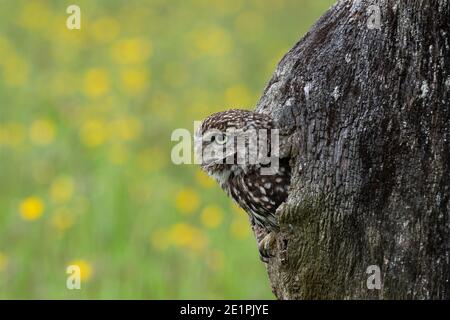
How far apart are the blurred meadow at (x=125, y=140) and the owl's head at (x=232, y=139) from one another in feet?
12.0

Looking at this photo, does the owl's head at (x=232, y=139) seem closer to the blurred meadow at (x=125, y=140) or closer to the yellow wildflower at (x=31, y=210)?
the blurred meadow at (x=125, y=140)

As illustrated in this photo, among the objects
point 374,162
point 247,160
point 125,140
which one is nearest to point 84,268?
point 125,140

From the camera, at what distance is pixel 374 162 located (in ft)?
13.0

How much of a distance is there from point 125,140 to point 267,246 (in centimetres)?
598

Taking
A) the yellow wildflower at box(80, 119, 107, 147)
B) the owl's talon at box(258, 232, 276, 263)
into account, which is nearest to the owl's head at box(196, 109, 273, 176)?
the owl's talon at box(258, 232, 276, 263)

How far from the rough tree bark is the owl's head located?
Result: 0.44 feet

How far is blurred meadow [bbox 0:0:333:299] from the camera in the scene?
26.8 feet

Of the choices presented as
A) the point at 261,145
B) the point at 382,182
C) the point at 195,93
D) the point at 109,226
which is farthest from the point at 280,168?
the point at 195,93

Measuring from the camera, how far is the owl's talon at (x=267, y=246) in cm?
441

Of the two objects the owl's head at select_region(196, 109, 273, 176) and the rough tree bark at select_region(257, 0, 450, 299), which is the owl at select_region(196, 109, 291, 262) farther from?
the rough tree bark at select_region(257, 0, 450, 299)

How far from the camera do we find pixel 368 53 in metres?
4.11

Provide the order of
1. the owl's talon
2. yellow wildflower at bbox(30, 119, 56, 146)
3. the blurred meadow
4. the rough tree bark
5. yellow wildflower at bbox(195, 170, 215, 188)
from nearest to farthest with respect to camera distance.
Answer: the rough tree bark, the owl's talon, the blurred meadow, yellow wildflower at bbox(195, 170, 215, 188), yellow wildflower at bbox(30, 119, 56, 146)

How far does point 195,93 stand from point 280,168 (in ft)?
25.9
